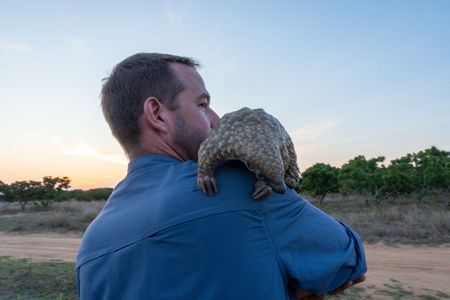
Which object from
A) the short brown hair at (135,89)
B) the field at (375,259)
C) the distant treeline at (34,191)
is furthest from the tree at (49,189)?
the short brown hair at (135,89)

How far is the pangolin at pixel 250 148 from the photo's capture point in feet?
4.70

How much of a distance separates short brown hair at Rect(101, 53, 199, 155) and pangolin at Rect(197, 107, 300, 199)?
0.84ft

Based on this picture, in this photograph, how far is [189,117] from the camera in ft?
5.60

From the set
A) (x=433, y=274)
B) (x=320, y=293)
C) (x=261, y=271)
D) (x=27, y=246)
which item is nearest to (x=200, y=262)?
(x=261, y=271)

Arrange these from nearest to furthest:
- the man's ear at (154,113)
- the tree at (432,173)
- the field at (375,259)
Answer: the man's ear at (154,113)
the field at (375,259)
the tree at (432,173)

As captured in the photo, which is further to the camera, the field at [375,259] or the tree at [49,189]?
the tree at [49,189]

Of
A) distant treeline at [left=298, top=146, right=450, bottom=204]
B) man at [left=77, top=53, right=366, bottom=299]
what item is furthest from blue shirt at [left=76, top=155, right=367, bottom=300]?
distant treeline at [left=298, top=146, right=450, bottom=204]

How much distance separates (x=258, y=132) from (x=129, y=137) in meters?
0.56

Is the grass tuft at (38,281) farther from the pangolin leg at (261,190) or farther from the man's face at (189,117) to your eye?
the pangolin leg at (261,190)

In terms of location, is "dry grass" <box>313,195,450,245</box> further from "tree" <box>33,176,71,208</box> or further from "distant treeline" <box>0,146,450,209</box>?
"tree" <box>33,176,71,208</box>

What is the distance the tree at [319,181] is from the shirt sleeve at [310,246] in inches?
937

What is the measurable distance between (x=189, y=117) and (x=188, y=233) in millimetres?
557

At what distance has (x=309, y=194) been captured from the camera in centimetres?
2614

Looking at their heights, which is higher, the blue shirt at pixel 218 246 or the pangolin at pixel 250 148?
the pangolin at pixel 250 148
